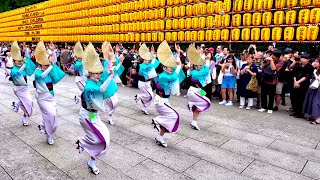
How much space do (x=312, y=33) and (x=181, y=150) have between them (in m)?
6.14

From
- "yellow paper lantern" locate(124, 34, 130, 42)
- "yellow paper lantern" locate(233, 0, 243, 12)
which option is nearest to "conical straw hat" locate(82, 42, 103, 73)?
"yellow paper lantern" locate(233, 0, 243, 12)

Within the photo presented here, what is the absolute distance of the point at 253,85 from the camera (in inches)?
279

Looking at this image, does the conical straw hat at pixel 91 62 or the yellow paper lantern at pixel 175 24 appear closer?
the conical straw hat at pixel 91 62

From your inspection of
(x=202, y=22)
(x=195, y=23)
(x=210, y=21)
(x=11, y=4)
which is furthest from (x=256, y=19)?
(x=11, y=4)

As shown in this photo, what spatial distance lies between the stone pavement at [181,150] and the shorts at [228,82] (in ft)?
4.31

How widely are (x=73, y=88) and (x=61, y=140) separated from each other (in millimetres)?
6095

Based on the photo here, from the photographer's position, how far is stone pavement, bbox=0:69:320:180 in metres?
3.57

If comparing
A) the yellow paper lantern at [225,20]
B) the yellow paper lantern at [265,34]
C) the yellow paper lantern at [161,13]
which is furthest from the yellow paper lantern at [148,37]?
the yellow paper lantern at [265,34]

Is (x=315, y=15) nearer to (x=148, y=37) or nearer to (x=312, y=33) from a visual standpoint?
(x=312, y=33)

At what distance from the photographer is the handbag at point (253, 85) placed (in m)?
7.07

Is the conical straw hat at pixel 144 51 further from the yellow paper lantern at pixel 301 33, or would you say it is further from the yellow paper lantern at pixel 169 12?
the yellow paper lantern at pixel 169 12

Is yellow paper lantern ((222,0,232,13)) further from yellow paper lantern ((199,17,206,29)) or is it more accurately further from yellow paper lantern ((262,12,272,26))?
yellow paper lantern ((262,12,272,26))

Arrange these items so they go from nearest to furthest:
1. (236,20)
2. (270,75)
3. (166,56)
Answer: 1. (166,56)
2. (270,75)
3. (236,20)

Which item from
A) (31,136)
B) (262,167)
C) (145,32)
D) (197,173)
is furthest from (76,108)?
(145,32)
